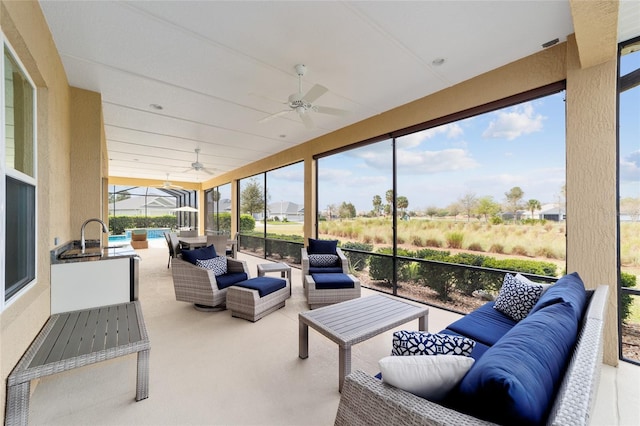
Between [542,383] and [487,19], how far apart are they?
2729 millimetres

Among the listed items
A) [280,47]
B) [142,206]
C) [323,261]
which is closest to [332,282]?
[323,261]

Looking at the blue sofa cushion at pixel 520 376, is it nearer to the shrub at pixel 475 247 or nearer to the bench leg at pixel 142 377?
the bench leg at pixel 142 377

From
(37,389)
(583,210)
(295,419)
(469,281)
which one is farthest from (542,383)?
(37,389)

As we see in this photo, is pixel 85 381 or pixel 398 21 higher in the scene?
pixel 398 21

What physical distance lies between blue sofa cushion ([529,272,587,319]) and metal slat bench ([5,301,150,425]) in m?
2.61

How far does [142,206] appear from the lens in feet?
45.2

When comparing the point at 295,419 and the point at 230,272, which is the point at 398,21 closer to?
the point at 295,419

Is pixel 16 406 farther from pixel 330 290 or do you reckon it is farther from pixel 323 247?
pixel 323 247

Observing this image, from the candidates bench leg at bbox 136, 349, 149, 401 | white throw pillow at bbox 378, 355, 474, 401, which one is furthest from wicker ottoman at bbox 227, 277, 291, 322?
white throw pillow at bbox 378, 355, 474, 401

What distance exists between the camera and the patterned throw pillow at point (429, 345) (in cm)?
128

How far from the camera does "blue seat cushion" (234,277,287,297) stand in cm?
340

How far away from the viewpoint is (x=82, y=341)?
190cm

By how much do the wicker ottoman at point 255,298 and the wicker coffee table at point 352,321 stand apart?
984 mm

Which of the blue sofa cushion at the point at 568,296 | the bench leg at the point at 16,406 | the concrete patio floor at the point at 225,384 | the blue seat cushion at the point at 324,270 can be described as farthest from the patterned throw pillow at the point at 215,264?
the blue sofa cushion at the point at 568,296
